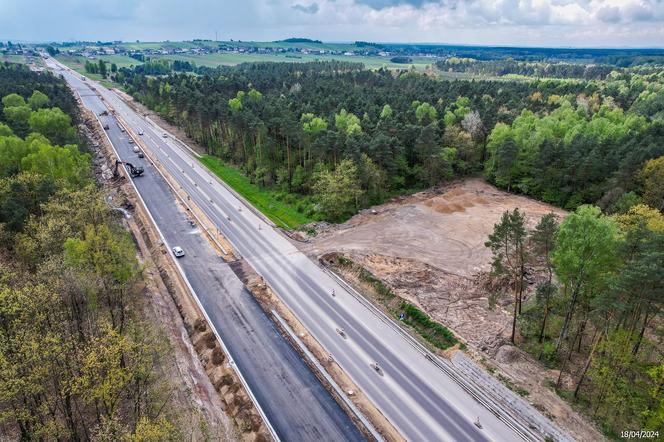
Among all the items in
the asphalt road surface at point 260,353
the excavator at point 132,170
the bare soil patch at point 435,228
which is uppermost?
the excavator at point 132,170

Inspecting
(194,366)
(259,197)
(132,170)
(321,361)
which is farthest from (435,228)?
(132,170)

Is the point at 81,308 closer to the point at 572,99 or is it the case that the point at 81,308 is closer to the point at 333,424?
the point at 333,424

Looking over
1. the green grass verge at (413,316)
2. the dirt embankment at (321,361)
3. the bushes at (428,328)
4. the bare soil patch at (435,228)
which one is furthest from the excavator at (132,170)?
the bushes at (428,328)

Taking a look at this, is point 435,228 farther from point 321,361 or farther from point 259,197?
point 259,197

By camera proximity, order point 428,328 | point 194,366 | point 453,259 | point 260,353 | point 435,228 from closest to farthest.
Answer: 1. point 194,366
2. point 260,353
3. point 428,328
4. point 453,259
5. point 435,228

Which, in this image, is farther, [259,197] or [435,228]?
[259,197]

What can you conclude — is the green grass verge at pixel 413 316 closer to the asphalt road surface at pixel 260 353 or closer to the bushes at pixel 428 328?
the bushes at pixel 428 328
